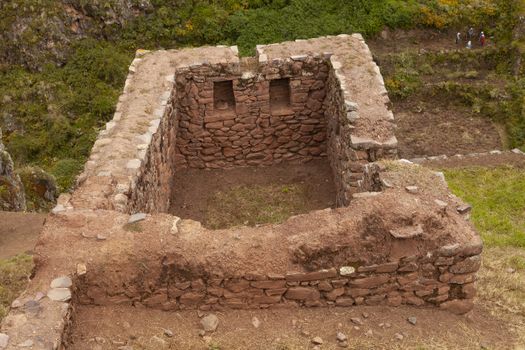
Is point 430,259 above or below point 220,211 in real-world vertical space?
above

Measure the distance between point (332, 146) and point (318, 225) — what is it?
18.8 feet

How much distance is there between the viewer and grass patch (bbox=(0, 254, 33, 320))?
9797 millimetres

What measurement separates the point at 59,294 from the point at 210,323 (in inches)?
73.5

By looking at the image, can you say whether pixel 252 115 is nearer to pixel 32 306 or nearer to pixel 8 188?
pixel 8 188

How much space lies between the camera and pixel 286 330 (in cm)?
770

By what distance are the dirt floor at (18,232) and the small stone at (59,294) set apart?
5.87 meters

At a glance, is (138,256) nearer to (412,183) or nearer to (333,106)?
(412,183)

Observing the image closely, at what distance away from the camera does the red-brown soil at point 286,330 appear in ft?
24.2

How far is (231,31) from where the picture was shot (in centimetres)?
2736

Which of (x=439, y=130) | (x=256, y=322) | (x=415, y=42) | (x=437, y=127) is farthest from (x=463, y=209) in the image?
(x=415, y=42)

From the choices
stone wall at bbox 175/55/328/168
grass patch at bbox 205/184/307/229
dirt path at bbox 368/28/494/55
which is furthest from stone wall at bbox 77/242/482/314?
dirt path at bbox 368/28/494/55

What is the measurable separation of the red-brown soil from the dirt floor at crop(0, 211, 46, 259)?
6.01 metres

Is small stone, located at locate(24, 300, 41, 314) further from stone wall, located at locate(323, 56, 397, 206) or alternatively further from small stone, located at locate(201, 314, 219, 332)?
stone wall, located at locate(323, 56, 397, 206)

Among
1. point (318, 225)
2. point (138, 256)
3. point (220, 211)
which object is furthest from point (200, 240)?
point (220, 211)
